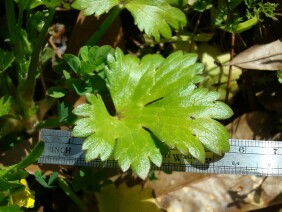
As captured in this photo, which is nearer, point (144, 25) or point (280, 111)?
point (144, 25)

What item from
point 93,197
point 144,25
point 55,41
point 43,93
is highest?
point 144,25

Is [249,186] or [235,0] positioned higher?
A: [235,0]

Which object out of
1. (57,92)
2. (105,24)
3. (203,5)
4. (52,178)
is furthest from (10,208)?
(203,5)

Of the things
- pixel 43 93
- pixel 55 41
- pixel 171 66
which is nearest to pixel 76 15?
pixel 55 41

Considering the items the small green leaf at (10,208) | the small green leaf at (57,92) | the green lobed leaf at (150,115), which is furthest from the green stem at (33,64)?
the small green leaf at (10,208)

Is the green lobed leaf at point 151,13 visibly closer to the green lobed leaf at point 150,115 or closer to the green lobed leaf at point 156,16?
the green lobed leaf at point 156,16

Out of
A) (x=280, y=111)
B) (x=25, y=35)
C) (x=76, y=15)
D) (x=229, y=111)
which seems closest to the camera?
(x=229, y=111)

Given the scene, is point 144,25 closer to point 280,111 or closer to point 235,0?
point 235,0
